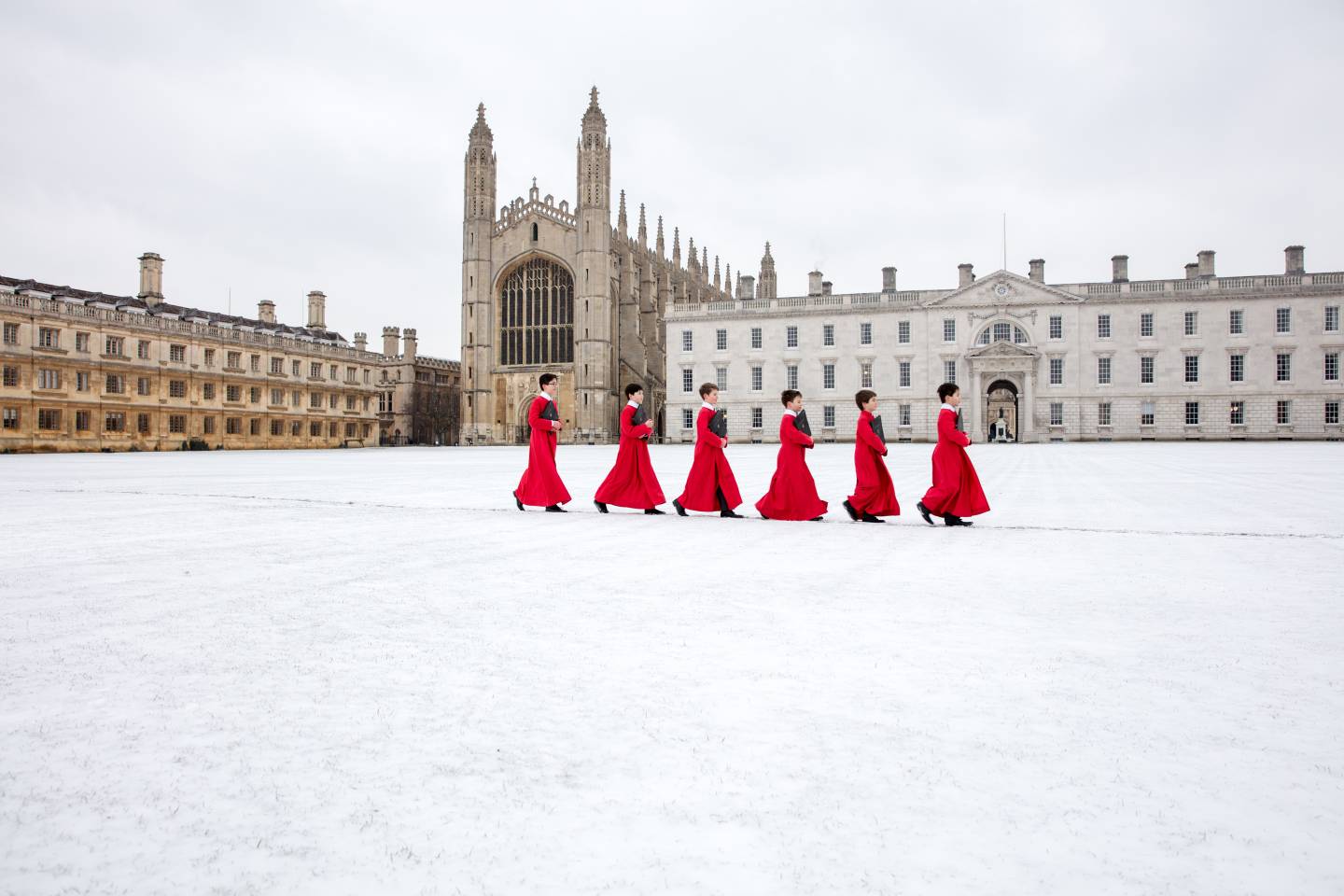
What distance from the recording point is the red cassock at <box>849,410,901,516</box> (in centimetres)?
987

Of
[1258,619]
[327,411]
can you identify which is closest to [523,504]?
[1258,619]

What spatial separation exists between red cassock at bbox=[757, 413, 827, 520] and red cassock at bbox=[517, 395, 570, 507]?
8.33 ft

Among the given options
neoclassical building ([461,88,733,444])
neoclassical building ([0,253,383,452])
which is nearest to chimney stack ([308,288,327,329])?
neoclassical building ([0,253,383,452])

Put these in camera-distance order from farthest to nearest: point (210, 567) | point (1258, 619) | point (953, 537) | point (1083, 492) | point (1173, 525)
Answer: point (1083, 492) → point (1173, 525) → point (953, 537) → point (210, 567) → point (1258, 619)

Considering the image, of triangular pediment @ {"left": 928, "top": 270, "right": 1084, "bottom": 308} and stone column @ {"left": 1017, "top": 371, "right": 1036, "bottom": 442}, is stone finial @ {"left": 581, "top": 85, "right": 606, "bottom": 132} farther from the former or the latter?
stone column @ {"left": 1017, "top": 371, "right": 1036, "bottom": 442}

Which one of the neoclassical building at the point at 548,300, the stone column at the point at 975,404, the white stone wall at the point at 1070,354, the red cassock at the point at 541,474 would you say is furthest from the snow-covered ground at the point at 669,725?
the neoclassical building at the point at 548,300

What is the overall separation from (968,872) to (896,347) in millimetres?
54011

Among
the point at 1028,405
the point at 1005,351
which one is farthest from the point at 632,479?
the point at 1028,405

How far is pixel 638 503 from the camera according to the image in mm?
10750

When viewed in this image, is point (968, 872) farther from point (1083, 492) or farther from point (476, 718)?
point (1083, 492)

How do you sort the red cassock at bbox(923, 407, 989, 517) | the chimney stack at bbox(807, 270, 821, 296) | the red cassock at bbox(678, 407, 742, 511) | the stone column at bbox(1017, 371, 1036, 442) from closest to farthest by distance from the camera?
1. the red cassock at bbox(923, 407, 989, 517)
2. the red cassock at bbox(678, 407, 742, 511)
3. the stone column at bbox(1017, 371, 1036, 442)
4. the chimney stack at bbox(807, 270, 821, 296)

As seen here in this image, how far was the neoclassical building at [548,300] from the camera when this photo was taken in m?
62.6

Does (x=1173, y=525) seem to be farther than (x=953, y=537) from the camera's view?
Yes

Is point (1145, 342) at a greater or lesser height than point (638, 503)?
greater
